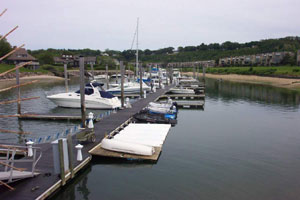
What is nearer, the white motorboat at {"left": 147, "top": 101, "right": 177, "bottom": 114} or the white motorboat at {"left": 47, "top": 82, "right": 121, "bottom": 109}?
the white motorboat at {"left": 147, "top": 101, "right": 177, "bottom": 114}

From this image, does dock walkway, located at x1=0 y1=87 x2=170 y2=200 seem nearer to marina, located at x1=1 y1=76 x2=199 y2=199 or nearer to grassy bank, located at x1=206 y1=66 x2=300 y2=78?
marina, located at x1=1 y1=76 x2=199 y2=199

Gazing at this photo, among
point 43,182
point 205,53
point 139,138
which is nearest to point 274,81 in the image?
point 139,138

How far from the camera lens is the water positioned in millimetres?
10797

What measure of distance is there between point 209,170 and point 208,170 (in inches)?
2.1

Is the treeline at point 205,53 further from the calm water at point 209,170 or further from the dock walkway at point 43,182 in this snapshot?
the calm water at point 209,170

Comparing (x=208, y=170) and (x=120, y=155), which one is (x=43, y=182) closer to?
(x=120, y=155)

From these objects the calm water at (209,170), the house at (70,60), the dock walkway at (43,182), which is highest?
the house at (70,60)

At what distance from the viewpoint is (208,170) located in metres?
13.1

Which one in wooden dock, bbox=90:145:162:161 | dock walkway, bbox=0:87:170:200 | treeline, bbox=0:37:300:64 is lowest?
wooden dock, bbox=90:145:162:161

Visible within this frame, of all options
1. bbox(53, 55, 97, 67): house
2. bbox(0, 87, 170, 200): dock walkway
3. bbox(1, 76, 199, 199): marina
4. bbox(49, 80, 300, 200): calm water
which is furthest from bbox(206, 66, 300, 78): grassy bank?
bbox(0, 87, 170, 200): dock walkway

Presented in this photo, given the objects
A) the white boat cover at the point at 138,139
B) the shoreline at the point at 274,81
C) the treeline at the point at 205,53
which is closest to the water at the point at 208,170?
the white boat cover at the point at 138,139

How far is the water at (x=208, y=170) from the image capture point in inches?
425

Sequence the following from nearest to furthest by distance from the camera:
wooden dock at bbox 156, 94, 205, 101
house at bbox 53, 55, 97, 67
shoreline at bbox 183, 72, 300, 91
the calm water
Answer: the calm water < wooden dock at bbox 156, 94, 205, 101 < shoreline at bbox 183, 72, 300, 91 < house at bbox 53, 55, 97, 67

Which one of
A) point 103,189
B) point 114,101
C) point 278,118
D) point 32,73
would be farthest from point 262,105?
point 32,73
